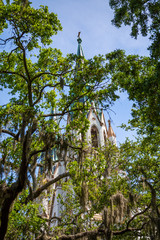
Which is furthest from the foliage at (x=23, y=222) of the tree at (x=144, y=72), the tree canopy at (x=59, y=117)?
the tree at (x=144, y=72)

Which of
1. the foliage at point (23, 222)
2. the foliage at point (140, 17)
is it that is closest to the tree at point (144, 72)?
the foliage at point (140, 17)

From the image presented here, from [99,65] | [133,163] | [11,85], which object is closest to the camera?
[99,65]

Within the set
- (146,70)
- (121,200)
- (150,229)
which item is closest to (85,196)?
(121,200)

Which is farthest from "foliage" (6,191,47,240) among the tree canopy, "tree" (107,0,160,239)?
"tree" (107,0,160,239)

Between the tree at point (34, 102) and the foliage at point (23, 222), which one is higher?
the tree at point (34, 102)

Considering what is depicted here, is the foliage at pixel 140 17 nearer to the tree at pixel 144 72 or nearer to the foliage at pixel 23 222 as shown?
the tree at pixel 144 72

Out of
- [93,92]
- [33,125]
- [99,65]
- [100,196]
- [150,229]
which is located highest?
[99,65]

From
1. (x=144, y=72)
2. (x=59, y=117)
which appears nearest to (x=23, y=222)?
(x=59, y=117)

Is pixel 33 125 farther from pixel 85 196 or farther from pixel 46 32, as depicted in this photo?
pixel 46 32

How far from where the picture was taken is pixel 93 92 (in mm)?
11367

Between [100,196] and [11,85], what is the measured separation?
770 centimetres

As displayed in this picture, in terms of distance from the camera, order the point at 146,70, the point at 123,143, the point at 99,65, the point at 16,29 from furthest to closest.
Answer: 1. the point at 123,143
2. the point at 99,65
3. the point at 146,70
4. the point at 16,29

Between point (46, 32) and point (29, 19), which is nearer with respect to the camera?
point (29, 19)

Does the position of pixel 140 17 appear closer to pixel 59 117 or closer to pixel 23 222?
pixel 59 117
